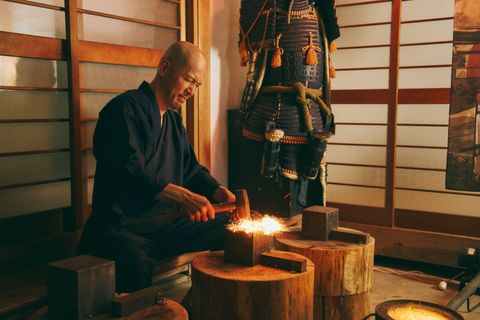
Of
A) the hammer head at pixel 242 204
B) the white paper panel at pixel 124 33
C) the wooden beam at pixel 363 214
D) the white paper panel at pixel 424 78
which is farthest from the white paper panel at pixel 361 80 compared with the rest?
the hammer head at pixel 242 204

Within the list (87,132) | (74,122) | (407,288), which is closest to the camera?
(74,122)

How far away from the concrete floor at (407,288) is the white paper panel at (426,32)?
1953 millimetres

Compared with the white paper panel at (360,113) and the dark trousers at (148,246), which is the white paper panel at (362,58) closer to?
the white paper panel at (360,113)

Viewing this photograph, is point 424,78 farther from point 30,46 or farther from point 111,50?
point 30,46

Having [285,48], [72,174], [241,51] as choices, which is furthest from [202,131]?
[72,174]

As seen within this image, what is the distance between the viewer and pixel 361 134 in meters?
4.20

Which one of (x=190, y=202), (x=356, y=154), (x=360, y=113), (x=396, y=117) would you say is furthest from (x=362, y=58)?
(x=190, y=202)

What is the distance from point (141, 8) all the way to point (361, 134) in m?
2.26

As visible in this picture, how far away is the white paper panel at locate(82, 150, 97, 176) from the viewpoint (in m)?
3.09

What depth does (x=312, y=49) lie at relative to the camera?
357 centimetres

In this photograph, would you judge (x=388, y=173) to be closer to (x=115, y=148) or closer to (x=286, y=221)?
(x=286, y=221)

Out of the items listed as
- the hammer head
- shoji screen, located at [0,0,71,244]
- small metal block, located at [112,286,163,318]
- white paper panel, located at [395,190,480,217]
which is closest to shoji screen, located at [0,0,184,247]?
shoji screen, located at [0,0,71,244]

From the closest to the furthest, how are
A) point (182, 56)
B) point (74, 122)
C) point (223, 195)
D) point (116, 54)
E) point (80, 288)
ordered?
point (80, 288)
point (182, 56)
point (223, 195)
point (74, 122)
point (116, 54)

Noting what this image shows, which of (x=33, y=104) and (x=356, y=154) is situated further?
(x=356, y=154)
